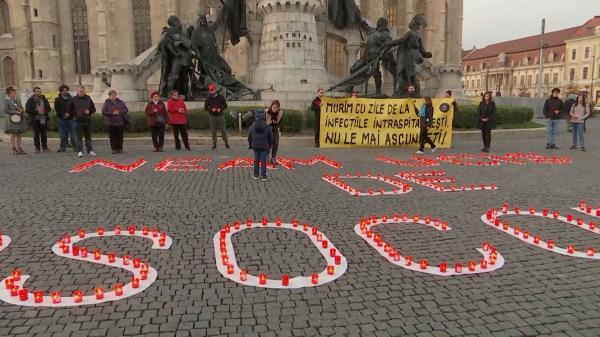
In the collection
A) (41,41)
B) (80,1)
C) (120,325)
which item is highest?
(80,1)

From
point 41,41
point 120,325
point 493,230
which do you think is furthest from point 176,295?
point 41,41

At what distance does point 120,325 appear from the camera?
373 centimetres

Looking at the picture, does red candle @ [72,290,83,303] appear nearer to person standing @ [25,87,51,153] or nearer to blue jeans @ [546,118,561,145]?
person standing @ [25,87,51,153]

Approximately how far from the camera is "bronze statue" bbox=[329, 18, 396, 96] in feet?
67.0

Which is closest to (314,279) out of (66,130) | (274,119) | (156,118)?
(274,119)

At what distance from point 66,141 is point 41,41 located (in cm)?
4536

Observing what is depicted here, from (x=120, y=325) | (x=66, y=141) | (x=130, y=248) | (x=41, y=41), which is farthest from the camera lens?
(x=41, y=41)

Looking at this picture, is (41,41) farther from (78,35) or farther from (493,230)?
(493,230)

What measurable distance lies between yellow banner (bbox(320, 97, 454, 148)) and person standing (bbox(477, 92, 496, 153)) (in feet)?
4.05

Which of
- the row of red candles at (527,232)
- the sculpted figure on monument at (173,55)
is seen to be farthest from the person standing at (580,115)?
the sculpted figure on monument at (173,55)

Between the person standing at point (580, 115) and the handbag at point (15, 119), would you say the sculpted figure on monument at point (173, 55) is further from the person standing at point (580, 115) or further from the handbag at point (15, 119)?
the person standing at point (580, 115)

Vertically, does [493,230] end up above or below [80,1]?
below

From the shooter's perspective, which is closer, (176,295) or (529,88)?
Answer: (176,295)

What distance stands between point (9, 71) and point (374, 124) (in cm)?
5701
